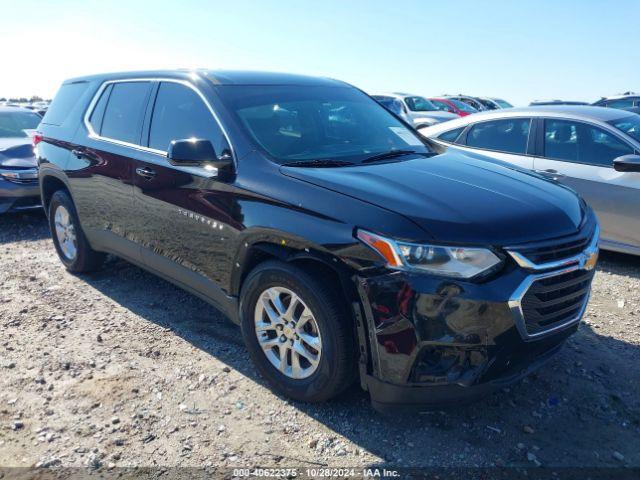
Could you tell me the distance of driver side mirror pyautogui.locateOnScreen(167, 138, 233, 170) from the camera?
329 cm

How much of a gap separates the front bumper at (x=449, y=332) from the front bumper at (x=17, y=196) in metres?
6.10

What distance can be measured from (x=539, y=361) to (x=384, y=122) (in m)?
2.08

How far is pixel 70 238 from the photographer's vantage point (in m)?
5.38

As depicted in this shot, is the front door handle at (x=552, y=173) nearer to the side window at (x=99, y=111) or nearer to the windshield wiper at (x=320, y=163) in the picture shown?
the windshield wiper at (x=320, y=163)

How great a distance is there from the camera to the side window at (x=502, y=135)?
591 cm

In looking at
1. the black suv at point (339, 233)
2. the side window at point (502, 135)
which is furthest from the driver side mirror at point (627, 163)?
the black suv at point (339, 233)

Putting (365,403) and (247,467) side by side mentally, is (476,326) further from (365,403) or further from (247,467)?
(247,467)

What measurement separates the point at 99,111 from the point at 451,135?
12.0 feet

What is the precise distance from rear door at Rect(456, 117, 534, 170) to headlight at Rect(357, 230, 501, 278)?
11.2ft

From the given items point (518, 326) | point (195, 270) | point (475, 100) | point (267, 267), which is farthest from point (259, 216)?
point (475, 100)

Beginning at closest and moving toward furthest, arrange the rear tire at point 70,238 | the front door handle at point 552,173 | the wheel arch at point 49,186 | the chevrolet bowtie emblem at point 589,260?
the chevrolet bowtie emblem at point 589,260
the rear tire at point 70,238
the wheel arch at point 49,186
the front door handle at point 552,173

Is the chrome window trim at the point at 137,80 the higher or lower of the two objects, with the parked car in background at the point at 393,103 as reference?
higher

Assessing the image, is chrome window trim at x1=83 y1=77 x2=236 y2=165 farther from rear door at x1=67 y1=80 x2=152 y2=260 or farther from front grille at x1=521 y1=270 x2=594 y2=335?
front grille at x1=521 y1=270 x2=594 y2=335

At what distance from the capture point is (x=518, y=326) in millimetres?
2619
